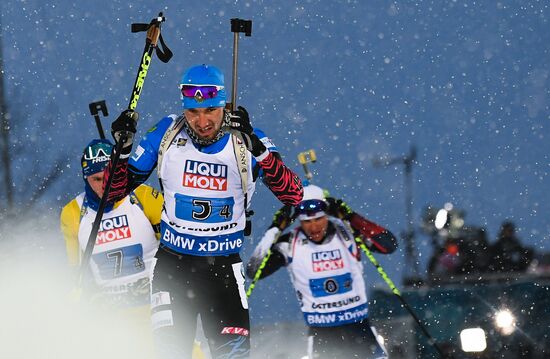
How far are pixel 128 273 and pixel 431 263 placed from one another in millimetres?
7107

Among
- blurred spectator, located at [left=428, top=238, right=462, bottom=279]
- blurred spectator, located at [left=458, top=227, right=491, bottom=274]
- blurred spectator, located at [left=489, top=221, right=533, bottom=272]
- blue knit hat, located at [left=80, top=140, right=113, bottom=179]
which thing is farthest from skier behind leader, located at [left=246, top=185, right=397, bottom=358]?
blurred spectator, located at [left=428, top=238, right=462, bottom=279]

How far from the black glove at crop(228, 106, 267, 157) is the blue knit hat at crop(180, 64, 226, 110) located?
154 mm

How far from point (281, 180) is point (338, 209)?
173 inches

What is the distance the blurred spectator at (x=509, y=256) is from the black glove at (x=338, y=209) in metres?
3.01

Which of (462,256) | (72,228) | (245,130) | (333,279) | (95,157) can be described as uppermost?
(95,157)

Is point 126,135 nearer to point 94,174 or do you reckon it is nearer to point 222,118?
point 222,118

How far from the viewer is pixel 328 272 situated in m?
9.99

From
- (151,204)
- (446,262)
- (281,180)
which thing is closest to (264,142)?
(281,180)

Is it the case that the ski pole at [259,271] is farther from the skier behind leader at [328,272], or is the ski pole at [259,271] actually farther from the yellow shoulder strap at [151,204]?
the yellow shoulder strap at [151,204]

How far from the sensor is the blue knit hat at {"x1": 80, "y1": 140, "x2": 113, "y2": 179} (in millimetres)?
7734

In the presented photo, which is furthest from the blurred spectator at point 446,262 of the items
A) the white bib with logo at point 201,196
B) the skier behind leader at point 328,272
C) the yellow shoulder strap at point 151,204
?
the white bib with logo at point 201,196

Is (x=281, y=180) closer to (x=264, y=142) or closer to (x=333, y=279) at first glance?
(x=264, y=142)

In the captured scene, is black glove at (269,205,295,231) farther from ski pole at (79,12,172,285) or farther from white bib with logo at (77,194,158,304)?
ski pole at (79,12,172,285)

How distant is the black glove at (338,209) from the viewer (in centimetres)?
1021
